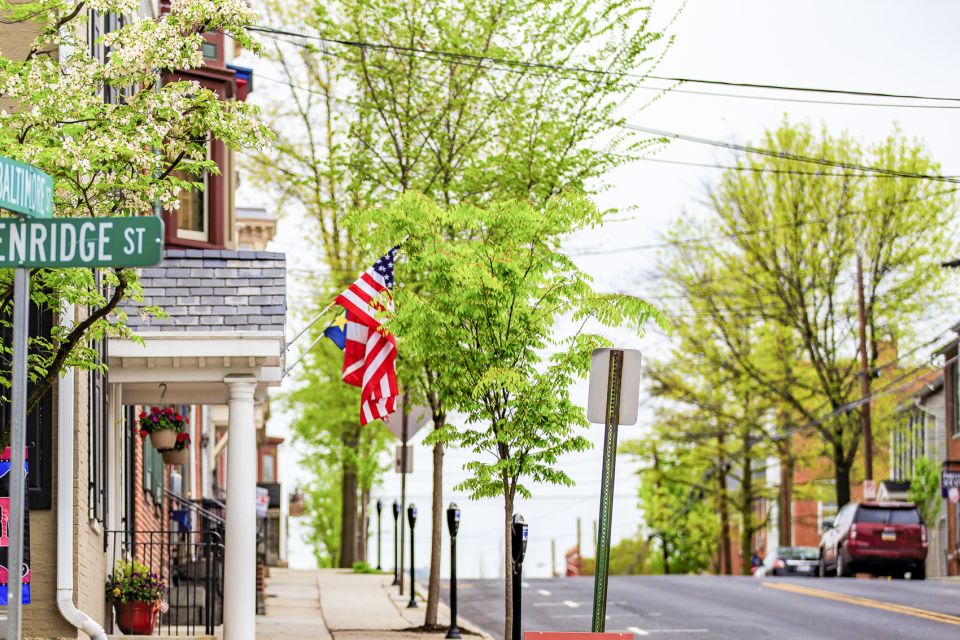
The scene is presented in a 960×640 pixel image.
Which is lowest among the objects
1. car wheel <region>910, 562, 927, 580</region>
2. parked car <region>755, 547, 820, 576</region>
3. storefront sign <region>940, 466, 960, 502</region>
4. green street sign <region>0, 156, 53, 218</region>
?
parked car <region>755, 547, 820, 576</region>

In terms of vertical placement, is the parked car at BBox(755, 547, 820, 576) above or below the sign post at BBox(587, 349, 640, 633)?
below

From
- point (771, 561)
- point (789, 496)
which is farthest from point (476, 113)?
point (789, 496)

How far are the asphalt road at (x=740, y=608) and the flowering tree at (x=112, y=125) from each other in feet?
33.5

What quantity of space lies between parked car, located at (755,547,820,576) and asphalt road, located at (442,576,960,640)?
12.2 meters

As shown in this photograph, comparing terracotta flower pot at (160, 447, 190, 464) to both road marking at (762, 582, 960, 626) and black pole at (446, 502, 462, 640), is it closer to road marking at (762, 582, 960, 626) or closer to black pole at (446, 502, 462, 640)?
black pole at (446, 502, 462, 640)

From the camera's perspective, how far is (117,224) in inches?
276

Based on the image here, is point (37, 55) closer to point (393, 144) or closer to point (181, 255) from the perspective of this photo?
point (181, 255)

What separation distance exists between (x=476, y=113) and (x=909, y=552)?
1932 cm

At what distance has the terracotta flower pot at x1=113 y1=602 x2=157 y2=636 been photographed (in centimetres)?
1606

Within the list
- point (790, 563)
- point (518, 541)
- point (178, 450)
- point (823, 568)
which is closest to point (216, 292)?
point (178, 450)

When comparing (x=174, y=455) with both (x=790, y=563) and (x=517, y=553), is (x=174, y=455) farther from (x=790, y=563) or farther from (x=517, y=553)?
(x=790, y=563)

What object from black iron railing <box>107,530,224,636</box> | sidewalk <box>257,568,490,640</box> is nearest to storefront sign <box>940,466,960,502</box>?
sidewalk <box>257,568,490,640</box>

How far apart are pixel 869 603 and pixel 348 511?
20.3m

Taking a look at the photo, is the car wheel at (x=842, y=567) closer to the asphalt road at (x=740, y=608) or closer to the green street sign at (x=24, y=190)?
the asphalt road at (x=740, y=608)
